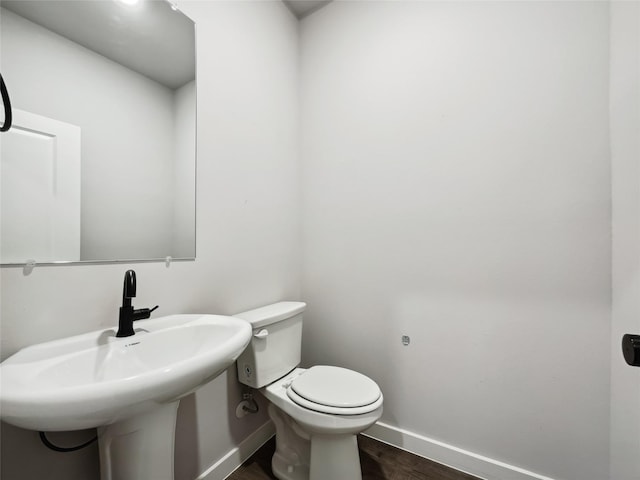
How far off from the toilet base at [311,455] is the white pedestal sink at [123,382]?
55 centimetres

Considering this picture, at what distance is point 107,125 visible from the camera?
36.0 inches

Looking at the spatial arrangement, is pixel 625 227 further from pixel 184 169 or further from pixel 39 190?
pixel 39 190

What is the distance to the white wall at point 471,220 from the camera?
106cm

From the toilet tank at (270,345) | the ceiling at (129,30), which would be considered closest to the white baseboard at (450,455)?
the toilet tank at (270,345)

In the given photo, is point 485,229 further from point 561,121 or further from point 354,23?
point 354,23

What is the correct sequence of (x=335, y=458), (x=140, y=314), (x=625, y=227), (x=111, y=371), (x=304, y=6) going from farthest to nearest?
(x=304, y=6) → (x=335, y=458) → (x=625, y=227) → (x=140, y=314) → (x=111, y=371)

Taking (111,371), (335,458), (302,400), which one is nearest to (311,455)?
(335,458)

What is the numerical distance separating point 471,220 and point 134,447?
1468 millimetres

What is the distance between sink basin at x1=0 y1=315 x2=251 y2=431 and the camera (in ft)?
1.54

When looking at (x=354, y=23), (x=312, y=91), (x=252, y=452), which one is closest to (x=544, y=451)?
(x=252, y=452)

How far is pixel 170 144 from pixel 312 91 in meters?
1.01

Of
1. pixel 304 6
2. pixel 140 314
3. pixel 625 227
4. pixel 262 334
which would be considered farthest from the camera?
pixel 304 6

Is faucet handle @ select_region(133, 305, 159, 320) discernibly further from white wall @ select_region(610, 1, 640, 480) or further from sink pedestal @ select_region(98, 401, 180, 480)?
white wall @ select_region(610, 1, 640, 480)

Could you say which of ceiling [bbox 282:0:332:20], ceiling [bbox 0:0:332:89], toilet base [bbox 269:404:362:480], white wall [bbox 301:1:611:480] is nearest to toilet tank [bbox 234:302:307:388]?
toilet base [bbox 269:404:362:480]
